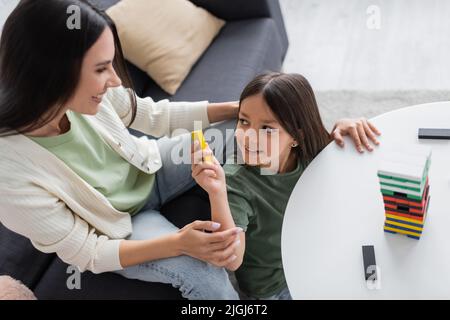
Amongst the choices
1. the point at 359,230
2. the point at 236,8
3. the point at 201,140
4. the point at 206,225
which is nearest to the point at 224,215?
the point at 206,225

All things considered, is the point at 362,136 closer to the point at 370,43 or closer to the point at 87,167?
the point at 87,167

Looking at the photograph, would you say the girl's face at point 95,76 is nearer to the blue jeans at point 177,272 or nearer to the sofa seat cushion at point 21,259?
the blue jeans at point 177,272

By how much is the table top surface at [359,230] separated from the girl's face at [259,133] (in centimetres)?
9

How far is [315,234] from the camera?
107 cm

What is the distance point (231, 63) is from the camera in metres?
1.81

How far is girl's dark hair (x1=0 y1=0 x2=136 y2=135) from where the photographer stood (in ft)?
3.08

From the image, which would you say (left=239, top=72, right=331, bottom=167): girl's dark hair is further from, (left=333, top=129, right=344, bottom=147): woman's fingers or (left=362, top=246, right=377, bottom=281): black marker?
(left=362, top=246, right=377, bottom=281): black marker

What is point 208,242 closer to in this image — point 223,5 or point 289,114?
point 289,114

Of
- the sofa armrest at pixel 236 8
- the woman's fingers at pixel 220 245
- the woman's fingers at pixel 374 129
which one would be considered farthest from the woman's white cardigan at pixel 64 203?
the sofa armrest at pixel 236 8

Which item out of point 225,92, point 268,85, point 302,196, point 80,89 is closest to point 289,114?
point 268,85

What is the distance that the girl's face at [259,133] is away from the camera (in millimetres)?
1140
